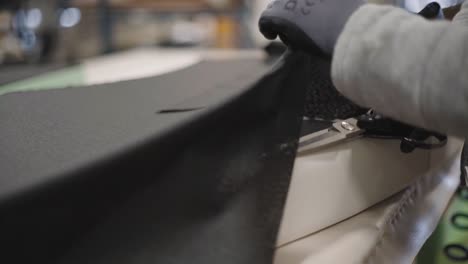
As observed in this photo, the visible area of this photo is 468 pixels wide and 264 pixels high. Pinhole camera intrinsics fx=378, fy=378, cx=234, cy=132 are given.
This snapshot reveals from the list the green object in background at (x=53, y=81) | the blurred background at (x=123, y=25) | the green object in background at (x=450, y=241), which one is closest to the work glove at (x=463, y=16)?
the green object in background at (x=450, y=241)

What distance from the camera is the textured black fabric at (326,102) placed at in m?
0.36

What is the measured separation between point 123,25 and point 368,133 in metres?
2.01

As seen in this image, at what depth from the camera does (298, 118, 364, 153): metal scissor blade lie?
32cm

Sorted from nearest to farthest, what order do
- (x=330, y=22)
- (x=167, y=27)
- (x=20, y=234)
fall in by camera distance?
1. (x=20, y=234)
2. (x=330, y=22)
3. (x=167, y=27)

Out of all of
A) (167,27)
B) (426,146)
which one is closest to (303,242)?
(426,146)

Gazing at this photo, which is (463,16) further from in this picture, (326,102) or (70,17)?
(70,17)

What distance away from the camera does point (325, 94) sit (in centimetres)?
37

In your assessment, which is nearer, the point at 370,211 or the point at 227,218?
the point at 227,218

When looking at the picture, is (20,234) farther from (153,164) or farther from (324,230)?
(324,230)

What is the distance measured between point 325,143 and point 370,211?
8cm

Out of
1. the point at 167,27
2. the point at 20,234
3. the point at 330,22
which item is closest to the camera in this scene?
the point at 20,234

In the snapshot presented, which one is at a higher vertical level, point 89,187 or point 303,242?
point 89,187

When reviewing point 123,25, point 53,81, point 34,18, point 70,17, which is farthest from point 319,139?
point 123,25

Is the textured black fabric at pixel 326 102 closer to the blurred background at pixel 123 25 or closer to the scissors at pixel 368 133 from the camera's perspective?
the scissors at pixel 368 133
